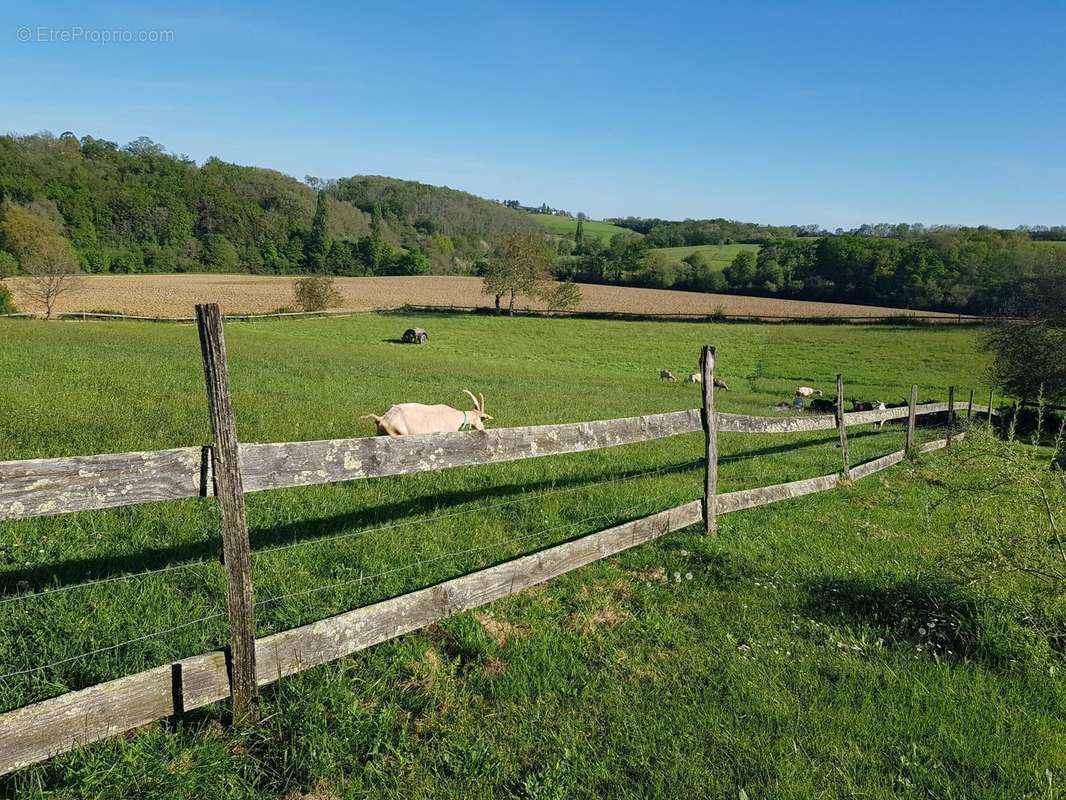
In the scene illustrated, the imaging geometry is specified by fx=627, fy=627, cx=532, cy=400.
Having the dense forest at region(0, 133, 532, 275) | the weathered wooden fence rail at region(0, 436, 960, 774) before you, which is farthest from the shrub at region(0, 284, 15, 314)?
the weathered wooden fence rail at region(0, 436, 960, 774)

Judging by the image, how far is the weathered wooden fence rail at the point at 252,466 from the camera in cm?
275

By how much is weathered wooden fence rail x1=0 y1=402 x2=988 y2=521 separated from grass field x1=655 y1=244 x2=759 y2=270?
10557 centimetres

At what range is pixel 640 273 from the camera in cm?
10431

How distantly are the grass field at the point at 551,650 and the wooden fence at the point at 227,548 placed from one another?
301 millimetres

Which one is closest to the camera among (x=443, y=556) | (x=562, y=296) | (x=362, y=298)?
(x=443, y=556)

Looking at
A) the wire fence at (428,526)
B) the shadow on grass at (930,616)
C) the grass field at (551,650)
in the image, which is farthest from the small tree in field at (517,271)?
the shadow on grass at (930,616)

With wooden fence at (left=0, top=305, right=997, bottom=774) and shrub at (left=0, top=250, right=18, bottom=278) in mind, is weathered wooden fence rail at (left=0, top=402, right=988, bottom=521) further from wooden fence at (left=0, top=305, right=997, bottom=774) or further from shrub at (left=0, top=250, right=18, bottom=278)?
shrub at (left=0, top=250, right=18, bottom=278)

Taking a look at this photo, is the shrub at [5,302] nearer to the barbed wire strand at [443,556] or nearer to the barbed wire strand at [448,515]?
the barbed wire strand at [448,515]

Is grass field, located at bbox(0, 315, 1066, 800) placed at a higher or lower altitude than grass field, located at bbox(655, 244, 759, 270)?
lower

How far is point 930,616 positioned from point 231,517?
5235 mm

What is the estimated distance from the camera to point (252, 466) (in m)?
3.34

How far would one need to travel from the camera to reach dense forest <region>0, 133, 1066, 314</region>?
78000 millimetres

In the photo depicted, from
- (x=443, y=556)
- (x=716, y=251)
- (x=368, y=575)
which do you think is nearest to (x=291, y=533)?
(x=368, y=575)

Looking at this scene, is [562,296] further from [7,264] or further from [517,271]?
[7,264]
